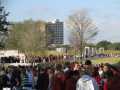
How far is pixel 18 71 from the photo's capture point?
28.7m

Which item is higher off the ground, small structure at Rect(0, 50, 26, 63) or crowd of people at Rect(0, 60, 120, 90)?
crowd of people at Rect(0, 60, 120, 90)

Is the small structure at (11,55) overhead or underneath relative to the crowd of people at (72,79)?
underneath

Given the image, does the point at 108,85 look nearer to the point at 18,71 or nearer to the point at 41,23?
the point at 18,71

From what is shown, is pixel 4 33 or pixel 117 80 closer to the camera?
pixel 117 80

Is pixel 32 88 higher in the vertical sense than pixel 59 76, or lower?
lower

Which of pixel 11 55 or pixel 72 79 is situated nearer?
pixel 72 79

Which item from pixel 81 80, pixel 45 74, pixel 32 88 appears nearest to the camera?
pixel 81 80

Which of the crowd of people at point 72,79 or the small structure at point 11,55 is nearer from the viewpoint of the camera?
the crowd of people at point 72,79

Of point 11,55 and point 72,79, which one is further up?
point 72,79

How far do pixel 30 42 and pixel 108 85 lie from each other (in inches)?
4235

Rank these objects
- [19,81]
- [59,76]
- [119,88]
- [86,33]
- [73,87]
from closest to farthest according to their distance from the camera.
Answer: [119,88] → [73,87] → [59,76] → [19,81] → [86,33]

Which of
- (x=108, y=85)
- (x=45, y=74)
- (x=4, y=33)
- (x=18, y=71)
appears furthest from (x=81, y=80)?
(x=18, y=71)

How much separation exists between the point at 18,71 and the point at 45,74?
24.7 feet

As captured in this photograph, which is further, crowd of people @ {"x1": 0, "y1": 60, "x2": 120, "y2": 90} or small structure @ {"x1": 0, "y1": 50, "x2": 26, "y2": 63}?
small structure @ {"x1": 0, "y1": 50, "x2": 26, "y2": 63}
